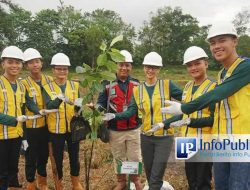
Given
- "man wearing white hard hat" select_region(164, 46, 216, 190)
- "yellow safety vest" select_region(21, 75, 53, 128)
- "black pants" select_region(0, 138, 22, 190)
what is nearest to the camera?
"man wearing white hard hat" select_region(164, 46, 216, 190)

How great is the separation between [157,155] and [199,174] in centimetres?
67

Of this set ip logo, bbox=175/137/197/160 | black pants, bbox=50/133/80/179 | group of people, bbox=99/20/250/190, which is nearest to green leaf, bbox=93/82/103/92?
group of people, bbox=99/20/250/190

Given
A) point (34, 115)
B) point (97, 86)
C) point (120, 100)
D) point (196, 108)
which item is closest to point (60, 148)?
point (34, 115)

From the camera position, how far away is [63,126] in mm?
4578

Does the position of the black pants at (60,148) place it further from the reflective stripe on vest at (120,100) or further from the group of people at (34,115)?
the reflective stripe on vest at (120,100)

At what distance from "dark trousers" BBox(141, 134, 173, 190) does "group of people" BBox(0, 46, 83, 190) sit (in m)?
1.13

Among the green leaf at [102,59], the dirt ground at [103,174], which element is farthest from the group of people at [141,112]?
the green leaf at [102,59]

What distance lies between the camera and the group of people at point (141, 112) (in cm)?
281

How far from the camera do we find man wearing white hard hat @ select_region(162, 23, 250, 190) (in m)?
2.68

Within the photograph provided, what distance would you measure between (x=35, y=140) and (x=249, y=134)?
10.1 ft

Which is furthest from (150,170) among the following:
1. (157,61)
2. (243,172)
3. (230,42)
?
(230,42)

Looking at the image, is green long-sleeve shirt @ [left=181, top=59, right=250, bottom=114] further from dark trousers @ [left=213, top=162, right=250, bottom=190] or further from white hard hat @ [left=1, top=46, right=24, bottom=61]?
white hard hat @ [left=1, top=46, right=24, bottom=61]

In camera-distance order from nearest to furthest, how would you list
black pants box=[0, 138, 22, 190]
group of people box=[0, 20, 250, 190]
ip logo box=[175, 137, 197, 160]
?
group of people box=[0, 20, 250, 190], ip logo box=[175, 137, 197, 160], black pants box=[0, 138, 22, 190]

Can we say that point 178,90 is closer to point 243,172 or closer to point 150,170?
point 150,170
